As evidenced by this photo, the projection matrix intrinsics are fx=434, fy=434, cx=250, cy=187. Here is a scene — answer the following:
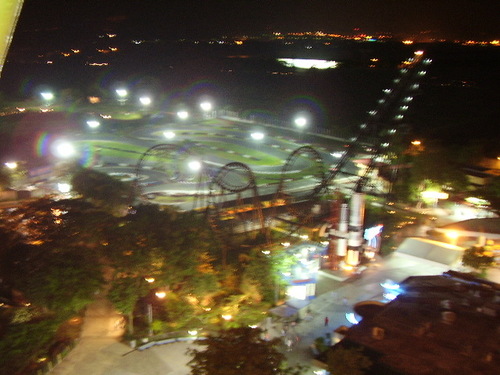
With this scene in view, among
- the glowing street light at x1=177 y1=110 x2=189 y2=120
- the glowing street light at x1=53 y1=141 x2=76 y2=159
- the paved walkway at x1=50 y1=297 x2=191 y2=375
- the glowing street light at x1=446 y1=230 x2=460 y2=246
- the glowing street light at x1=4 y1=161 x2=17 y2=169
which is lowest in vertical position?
the paved walkway at x1=50 y1=297 x2=191 y2=375

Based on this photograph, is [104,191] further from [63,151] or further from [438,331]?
[438,331]

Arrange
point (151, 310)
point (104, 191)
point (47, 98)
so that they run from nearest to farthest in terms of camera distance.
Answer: point (151, 310) < point (104, 191) < point (47, 98)

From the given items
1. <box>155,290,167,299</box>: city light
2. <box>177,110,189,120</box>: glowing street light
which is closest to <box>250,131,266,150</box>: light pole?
<box>177,110,189,120</box>: glowing street light

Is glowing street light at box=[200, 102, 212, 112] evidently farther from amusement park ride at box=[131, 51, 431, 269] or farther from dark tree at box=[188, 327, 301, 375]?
dark tree at box=[188, 327, 301, 375]

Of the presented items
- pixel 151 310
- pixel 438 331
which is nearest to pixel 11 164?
pixel 151 310

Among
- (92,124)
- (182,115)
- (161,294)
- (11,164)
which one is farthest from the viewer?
(182,115)

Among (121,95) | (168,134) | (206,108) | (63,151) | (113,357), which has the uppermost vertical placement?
(121,95)
